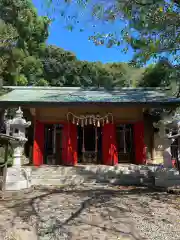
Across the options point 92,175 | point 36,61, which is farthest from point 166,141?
point 36,61

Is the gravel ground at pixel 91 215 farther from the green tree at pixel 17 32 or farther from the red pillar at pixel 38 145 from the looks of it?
the green tree at pixel 17 32

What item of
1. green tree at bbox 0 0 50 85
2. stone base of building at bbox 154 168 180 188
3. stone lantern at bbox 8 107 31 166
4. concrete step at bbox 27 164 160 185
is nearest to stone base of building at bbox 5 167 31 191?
stone lantern at bbox 8 107 31 166

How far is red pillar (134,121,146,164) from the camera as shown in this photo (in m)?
12.7

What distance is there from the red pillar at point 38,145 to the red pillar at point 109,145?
3504mm

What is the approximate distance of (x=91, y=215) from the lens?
18.3 feet

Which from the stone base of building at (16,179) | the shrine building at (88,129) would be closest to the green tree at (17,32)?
the shrine building at (88,129)

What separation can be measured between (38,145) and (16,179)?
4089 mm

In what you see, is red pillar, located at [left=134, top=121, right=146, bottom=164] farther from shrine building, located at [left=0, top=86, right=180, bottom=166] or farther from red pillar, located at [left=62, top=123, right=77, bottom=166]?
red pillar, located at [left=62, top=123, right=77, bottom=166]

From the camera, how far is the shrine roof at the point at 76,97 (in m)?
11.3

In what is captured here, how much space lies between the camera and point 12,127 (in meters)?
9.91

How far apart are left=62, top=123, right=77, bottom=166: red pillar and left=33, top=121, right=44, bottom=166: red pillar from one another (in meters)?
1.27

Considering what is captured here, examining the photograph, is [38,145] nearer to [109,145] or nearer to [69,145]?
[69,145]

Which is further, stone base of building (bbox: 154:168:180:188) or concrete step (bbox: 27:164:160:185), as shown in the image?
concrete step (bbox: 27:164:160:185)

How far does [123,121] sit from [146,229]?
871cm
